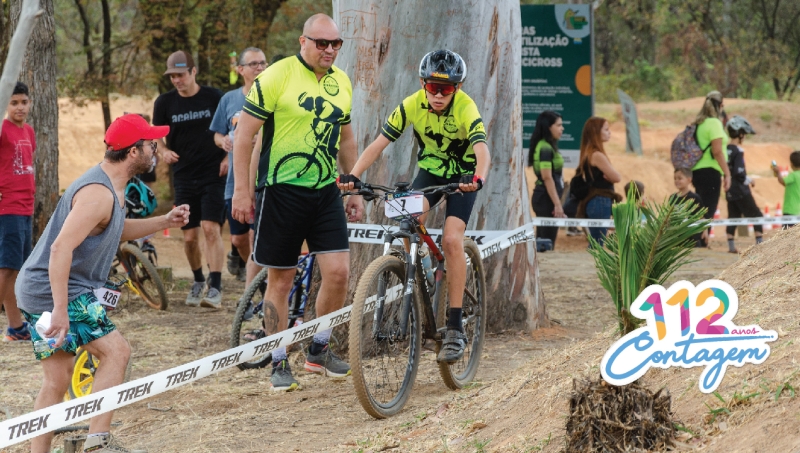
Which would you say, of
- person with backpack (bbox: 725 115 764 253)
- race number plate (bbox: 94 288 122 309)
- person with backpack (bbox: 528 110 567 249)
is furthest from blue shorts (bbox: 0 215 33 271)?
person with backpack (bbox: 725 115 764 253)

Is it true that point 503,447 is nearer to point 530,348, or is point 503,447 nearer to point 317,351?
point 317,351

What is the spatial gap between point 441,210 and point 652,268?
346 cm

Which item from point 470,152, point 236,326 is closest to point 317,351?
point 236,326

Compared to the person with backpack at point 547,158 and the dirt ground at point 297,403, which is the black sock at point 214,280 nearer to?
the dirt ground at point 297,403

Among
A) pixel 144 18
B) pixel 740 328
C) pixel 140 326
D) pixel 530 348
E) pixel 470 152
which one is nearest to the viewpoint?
pixel 740 328

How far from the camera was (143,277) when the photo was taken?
9656 mm

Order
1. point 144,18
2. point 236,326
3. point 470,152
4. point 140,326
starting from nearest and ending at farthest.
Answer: point 470,152
point 236,326
point 140,326
point 144,18

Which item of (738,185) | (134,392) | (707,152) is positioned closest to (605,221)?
(707,152)

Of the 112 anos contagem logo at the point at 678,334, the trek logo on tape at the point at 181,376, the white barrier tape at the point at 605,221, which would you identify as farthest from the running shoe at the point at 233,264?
the 112 anos contagem logo at the point at 678,334

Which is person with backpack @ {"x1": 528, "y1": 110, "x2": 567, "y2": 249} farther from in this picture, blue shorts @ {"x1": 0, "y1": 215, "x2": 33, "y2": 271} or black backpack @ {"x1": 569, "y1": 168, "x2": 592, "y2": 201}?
blue shorts @ {"x1": 0, "y1": 215, "x2": 33, "y2": 271}

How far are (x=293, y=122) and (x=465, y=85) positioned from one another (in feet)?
6.43

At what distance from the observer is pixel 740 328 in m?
3.82

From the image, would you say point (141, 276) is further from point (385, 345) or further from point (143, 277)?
point (385, 345)

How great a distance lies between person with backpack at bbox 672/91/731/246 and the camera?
12.9m
